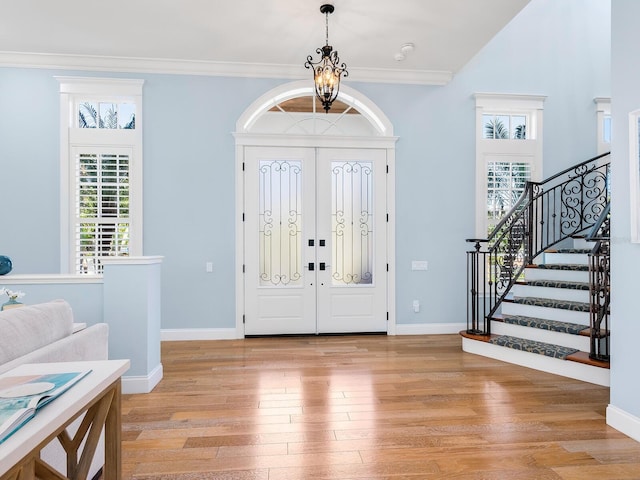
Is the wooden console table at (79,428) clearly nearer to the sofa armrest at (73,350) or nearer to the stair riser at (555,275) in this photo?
the sofa armrest at (73,350)

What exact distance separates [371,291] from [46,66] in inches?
198

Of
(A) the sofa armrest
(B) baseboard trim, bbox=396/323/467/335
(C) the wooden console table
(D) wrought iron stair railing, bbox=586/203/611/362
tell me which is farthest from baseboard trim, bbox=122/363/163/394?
(D) wrought iron stair railing, bbox=586/203/611/362

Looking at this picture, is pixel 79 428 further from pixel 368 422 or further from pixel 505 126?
pixel 505 126

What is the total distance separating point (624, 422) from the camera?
8.58 feet

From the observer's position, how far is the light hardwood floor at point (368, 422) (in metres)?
2.23

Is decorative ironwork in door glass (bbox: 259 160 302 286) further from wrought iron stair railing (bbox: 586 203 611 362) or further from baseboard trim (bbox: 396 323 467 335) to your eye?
wrought iron stair railing (bbox: 586 203 611 362)

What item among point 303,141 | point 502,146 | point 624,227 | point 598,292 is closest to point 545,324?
point 598,292

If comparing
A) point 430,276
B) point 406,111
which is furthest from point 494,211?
point 406,111

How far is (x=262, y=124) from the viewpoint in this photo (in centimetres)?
586

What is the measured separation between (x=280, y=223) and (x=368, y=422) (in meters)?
3.04

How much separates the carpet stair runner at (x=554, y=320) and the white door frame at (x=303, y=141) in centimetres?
151

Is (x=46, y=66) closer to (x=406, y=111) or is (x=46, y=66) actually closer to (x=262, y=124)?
(x=262, y=124)

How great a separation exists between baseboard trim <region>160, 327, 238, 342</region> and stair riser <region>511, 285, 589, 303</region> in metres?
3.68

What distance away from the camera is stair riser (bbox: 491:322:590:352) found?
12.6ft
